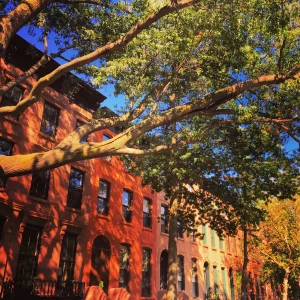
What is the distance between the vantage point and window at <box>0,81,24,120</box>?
14.0 m

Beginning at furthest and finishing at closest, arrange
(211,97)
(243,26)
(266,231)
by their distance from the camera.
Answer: (266,231)
(243,26)
(211,97)

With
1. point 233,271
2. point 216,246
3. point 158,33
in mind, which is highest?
point 158,33

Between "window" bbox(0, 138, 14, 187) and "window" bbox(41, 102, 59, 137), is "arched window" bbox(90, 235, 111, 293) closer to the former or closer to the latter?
"window" bbox(41, 102, 59, 137)

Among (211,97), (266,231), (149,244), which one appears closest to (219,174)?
(211,97)

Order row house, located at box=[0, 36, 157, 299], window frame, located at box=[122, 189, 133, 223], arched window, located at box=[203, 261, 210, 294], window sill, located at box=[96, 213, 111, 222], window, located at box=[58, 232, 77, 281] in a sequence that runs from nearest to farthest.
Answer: row house, located at box=[0, 36, 157, 299], window, located at box=[58, 232, 77, 281], window sill, located at box=[96, 213, 111, 222], window frame, located at box=[122, 189, 133, 223], arched window, located at box=[203, 261, 210, 294]

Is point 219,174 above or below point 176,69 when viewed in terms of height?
below

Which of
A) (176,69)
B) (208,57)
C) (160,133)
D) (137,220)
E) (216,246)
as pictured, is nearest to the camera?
(208,57)

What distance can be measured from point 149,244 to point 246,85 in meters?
15.3

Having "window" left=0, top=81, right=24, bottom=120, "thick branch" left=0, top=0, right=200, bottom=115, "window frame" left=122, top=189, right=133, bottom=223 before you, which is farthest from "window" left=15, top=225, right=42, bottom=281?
→ "thick branch" left=0, top=0, right=200, bottom=115

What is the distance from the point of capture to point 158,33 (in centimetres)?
998

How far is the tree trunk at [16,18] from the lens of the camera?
22.4 feet

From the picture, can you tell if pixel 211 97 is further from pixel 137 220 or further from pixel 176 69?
pixel 137 220

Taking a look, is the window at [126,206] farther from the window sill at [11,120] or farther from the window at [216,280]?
the window at [216,280]

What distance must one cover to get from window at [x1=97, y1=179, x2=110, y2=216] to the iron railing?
4.65 m
